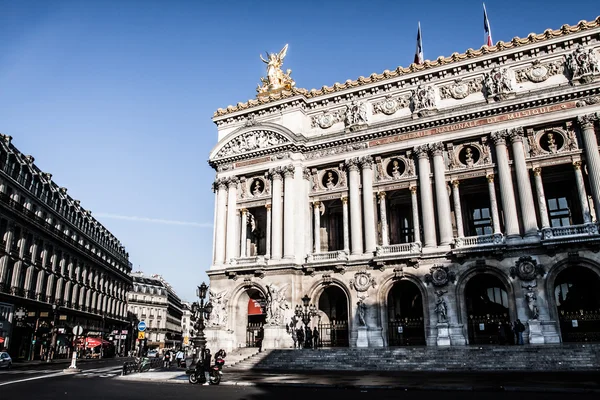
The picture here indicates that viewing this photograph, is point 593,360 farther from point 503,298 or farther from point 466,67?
point 466,67

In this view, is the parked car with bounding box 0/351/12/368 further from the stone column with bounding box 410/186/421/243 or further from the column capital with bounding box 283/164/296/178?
the stone column with bounding box 410/186/421/243

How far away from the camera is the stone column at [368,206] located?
36.8m

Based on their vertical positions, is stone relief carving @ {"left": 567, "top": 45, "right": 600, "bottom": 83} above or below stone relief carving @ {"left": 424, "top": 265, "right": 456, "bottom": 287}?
above

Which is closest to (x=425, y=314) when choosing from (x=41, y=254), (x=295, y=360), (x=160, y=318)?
(x=295, y=360)

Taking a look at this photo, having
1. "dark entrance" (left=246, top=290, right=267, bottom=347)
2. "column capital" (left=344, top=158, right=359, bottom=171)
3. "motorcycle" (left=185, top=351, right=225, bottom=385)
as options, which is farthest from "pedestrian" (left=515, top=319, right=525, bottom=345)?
"dark entrance" (left=246, top=290, right=267, bottom=347)

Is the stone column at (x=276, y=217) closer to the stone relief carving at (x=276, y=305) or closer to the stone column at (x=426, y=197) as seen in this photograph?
the stone relief carving at (x=276, y=305)

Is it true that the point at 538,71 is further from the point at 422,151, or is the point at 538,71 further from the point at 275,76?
the point at 275,76

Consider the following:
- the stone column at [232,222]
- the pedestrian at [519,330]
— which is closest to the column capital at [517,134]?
the pedestrian at [519,330]

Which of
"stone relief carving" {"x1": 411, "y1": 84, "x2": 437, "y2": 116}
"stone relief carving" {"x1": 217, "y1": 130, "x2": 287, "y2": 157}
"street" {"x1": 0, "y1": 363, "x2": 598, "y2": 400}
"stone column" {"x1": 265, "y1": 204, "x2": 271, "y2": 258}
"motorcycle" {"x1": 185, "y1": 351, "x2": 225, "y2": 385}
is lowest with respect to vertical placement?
"street" {"x1": 0, "y1": 363, "x2": 598, "y2": 400}

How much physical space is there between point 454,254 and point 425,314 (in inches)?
175

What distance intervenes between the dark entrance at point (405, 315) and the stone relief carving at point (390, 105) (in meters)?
13.4

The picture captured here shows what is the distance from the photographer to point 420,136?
37406 millimetres

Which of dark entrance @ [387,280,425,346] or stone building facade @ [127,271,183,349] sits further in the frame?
stone building facade @ [127,271,183,349]

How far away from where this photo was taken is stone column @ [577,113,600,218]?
3118cm
